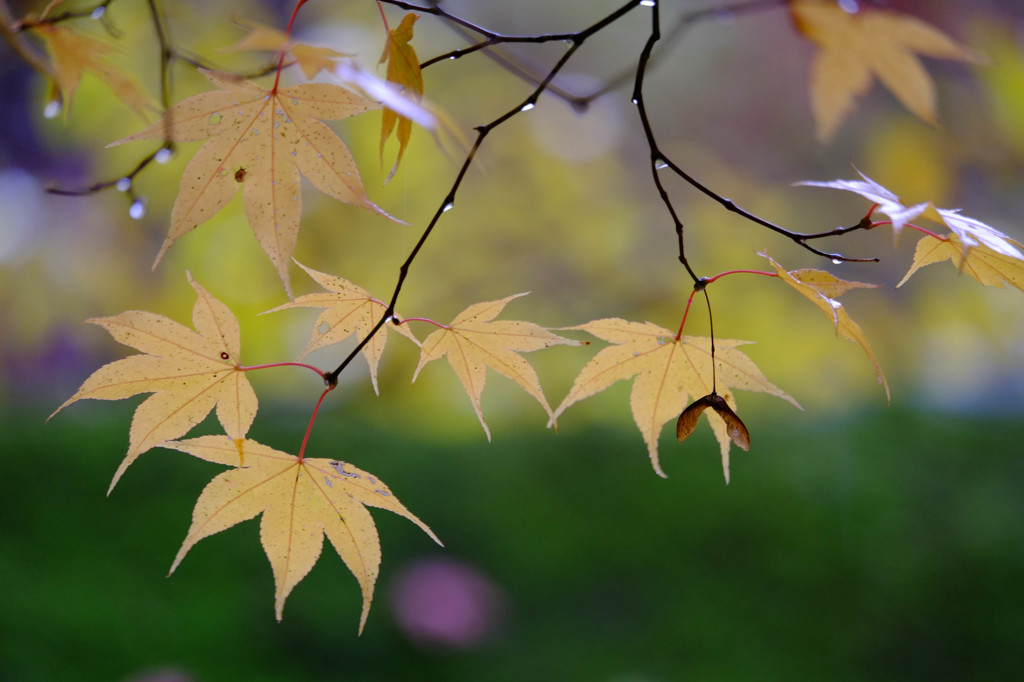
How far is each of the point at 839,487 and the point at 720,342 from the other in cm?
157

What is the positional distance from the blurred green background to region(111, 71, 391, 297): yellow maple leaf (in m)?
0.12

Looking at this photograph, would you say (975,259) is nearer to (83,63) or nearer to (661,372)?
(661,372)

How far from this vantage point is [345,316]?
0.62 meters

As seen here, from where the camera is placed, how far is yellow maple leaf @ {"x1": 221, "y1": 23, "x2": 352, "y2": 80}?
403mm

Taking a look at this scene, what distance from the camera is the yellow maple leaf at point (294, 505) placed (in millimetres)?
574

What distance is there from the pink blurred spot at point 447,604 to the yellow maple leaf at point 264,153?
146 cm

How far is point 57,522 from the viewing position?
5.92 ft

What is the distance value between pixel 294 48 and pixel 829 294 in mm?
423

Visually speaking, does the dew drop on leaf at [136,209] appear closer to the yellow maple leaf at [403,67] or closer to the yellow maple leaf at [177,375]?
the yellow maple leaf at [177,375]

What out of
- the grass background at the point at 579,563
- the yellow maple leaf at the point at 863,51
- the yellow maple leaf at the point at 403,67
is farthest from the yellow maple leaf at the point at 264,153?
the grass background at the point at 579,563

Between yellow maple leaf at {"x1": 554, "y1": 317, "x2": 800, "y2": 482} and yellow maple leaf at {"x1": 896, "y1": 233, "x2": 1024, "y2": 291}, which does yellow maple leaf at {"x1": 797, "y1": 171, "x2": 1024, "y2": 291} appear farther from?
yellow maple leaf at {"x1": 554, "y1": 317, "x2": 800, "y2": 482}

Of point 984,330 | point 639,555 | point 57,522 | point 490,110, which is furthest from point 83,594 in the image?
point 984,330

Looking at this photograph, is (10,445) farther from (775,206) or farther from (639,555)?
(775,206)

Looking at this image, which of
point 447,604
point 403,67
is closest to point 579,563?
point 447,604
